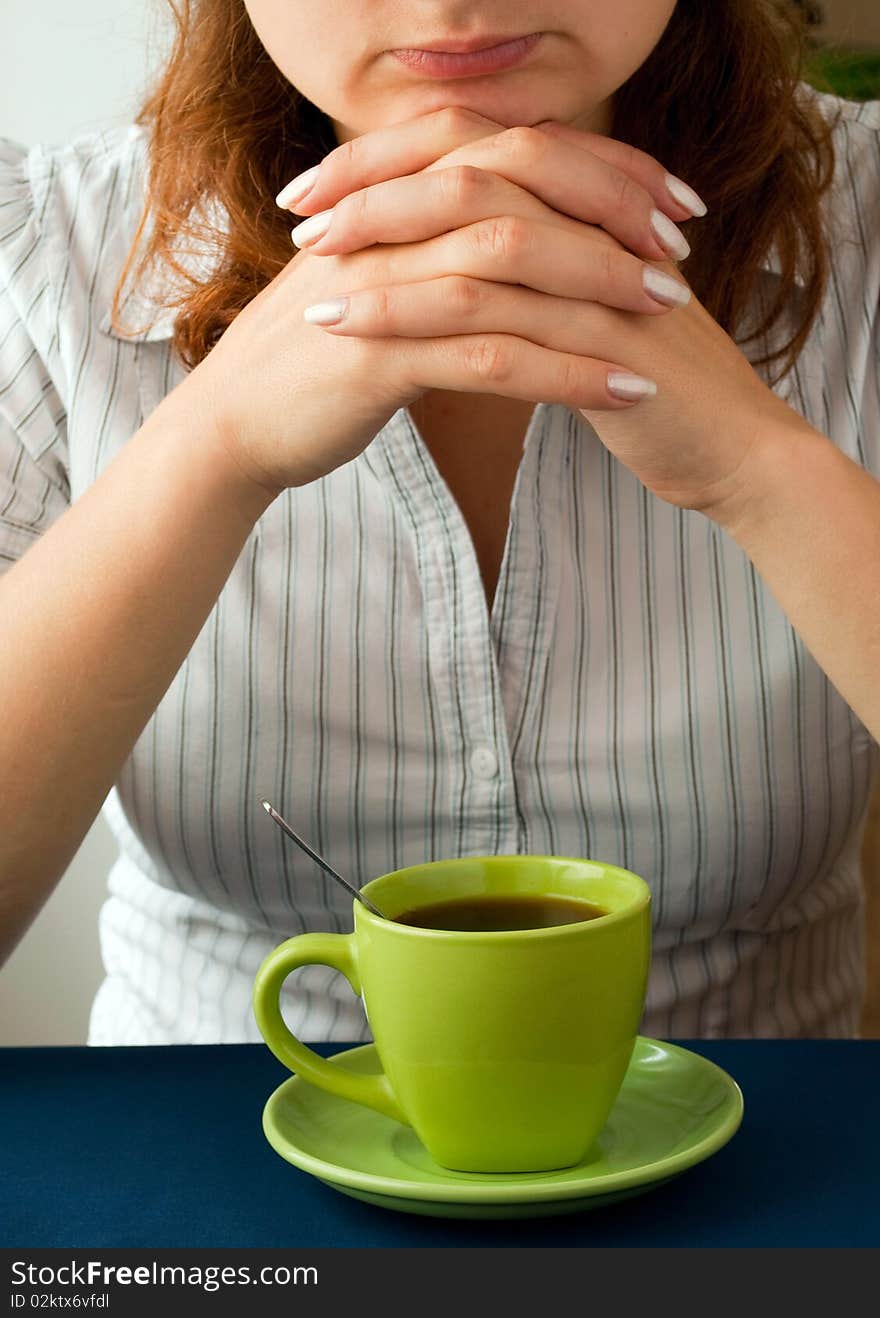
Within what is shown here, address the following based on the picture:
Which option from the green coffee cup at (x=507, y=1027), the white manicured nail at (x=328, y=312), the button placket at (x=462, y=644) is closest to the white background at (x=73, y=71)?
the button placket at (x=462, y=644)

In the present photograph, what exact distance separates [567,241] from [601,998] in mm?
355

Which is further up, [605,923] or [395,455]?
[395,455]

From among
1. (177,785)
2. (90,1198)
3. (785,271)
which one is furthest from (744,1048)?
(785,271)

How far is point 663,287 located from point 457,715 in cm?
32

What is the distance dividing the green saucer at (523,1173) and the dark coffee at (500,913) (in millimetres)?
83

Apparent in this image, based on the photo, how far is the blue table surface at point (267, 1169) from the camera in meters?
0.51

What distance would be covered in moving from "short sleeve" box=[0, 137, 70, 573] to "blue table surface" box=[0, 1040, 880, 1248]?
16.3 inches

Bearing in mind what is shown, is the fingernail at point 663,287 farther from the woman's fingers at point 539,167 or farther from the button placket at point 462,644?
the button placket at point 462,644

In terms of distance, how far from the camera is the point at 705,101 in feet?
3.22

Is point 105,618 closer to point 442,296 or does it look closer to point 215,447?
point 215,447

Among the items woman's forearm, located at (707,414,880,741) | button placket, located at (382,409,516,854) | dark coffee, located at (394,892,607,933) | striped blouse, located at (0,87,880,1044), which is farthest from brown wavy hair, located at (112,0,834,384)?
dark coffee, located at (394,892,607,933)

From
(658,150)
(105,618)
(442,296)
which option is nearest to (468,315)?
(442,296)

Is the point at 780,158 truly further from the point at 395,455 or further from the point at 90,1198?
the point at 90,1198

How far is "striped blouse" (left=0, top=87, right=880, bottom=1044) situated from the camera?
91cm
